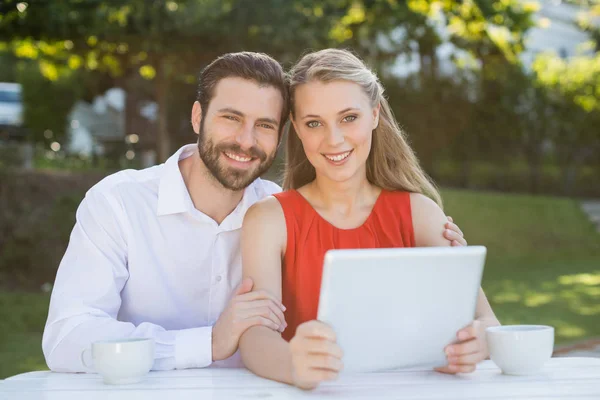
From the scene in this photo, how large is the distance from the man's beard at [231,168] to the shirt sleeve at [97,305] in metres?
0.33

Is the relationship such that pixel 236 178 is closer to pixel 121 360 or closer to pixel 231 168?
pixel 231 168

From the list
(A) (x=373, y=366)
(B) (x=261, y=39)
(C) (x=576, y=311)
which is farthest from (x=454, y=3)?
(A) (x=373, y=366)

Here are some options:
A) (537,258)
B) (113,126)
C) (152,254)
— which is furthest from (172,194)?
(113,126)

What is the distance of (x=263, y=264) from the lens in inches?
97.3

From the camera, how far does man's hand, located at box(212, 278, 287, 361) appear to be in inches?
87.9

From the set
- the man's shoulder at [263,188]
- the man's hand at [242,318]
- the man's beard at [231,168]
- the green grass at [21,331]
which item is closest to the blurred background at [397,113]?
the green grass at [21,331]

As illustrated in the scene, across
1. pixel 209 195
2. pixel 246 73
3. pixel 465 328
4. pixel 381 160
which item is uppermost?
pixel 246 73

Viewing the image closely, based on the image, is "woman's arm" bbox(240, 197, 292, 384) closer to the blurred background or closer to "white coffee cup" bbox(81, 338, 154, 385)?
"white coffee cup" bbox(81, 338, 154, 385)

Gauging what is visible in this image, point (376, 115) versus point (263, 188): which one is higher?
point (376, 115)

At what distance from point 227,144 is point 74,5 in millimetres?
7085

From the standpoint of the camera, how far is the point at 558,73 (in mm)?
18234

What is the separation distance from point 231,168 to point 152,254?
0.38 m

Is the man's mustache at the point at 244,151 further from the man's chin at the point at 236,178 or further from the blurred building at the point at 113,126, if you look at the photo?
the blurred building at the point at 113,126

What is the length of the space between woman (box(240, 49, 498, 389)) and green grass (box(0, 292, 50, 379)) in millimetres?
3737
